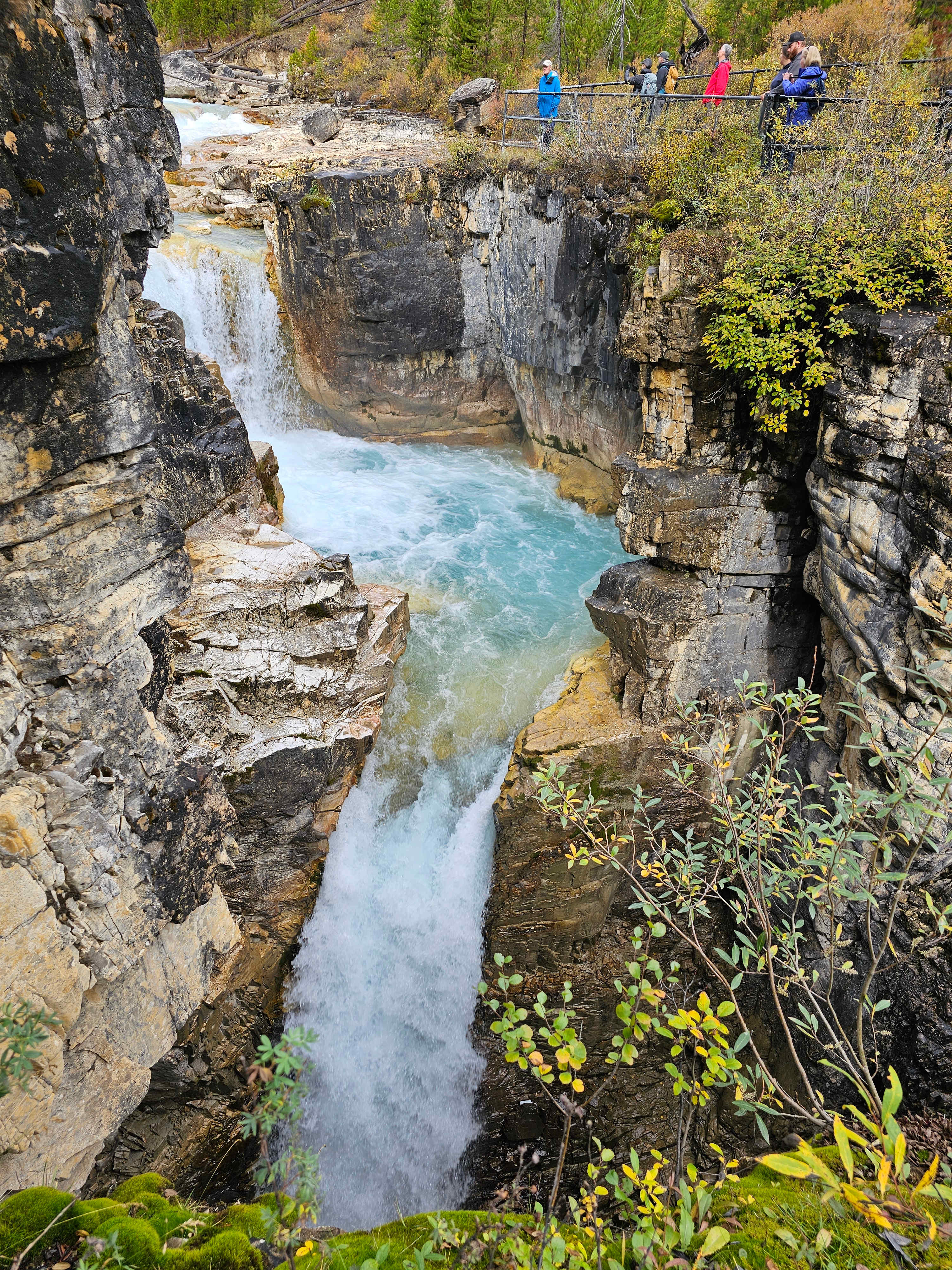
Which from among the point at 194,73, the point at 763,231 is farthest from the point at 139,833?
the point at 194,73

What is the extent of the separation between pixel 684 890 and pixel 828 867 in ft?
5.39

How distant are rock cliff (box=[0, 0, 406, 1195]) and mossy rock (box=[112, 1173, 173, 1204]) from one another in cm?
73

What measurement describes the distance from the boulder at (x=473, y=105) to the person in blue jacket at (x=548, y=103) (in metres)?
3.66

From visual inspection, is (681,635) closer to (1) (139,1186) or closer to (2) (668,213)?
(2) (668,213)

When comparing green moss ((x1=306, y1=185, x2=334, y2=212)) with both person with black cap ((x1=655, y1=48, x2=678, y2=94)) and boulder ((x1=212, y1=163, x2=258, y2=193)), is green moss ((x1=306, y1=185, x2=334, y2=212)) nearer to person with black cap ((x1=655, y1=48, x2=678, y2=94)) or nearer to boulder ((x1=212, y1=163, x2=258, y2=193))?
boulder ((x1=212, y1=163, x2=258, y2=193))

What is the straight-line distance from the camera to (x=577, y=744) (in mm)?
9523

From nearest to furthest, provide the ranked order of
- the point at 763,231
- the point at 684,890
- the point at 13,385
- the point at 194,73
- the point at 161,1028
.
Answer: the point at 13,385, the point at 684,890, the point at 161,1028, the point at 763,231, the point at 194,73

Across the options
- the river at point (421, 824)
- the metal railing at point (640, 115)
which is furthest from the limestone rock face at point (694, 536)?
the metal railing at point (640, 115)

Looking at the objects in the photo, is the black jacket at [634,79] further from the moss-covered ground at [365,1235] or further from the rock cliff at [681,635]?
the moss-covered ground at [365,1235]

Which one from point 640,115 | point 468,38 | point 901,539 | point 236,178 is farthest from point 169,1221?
point 468,38

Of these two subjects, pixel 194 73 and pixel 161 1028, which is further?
pixel 194 73

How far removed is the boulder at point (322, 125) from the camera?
790 inches

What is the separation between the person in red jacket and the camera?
38.3 feet

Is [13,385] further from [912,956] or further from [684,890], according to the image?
[912,956]
